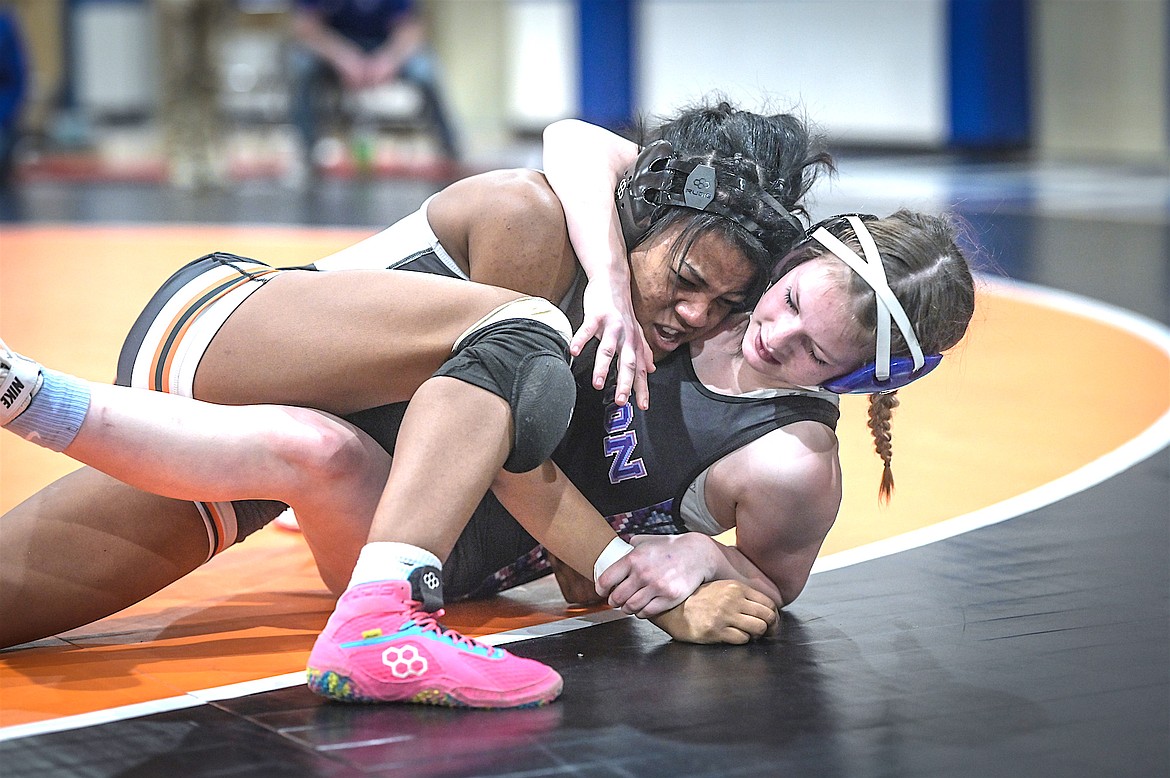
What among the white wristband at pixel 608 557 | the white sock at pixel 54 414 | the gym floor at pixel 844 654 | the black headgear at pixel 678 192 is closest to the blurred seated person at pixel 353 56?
the gym floor at pixel 844 654

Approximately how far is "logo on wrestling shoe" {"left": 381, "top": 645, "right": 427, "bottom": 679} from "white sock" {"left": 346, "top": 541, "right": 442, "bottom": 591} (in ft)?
0.27

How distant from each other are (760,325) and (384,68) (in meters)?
7.80

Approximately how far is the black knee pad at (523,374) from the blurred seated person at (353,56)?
7.74 meters

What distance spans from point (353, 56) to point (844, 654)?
8090 millimetres

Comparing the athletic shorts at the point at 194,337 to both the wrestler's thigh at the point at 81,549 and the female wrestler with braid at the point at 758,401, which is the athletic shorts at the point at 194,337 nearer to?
the wrestler's thigh at the point at 81,549

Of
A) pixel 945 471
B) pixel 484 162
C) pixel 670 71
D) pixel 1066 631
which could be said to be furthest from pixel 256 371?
pixel 670 71

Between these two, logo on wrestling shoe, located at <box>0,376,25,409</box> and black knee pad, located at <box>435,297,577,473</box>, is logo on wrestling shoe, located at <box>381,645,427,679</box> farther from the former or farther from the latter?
logo on wrestling shoe, located at <box>0,376,25,409</box>

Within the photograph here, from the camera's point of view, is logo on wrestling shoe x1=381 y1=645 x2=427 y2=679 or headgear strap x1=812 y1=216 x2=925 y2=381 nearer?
logo on wrestling shoe x1=381 y1=645 x2=427 y2=679

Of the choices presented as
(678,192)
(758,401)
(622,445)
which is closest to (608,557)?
(622,445)

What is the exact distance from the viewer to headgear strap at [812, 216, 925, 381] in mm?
2096

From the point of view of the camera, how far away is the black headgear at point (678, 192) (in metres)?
2.22

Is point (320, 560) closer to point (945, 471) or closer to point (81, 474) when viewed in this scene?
point (81, 474)

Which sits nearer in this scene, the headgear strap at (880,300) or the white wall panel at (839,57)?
the headgear strap at (880,300)

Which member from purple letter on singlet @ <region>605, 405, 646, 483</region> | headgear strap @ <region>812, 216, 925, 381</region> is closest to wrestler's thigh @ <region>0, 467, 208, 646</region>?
purple letter on singlet @ <region>605, 405, 646, 483</region>
